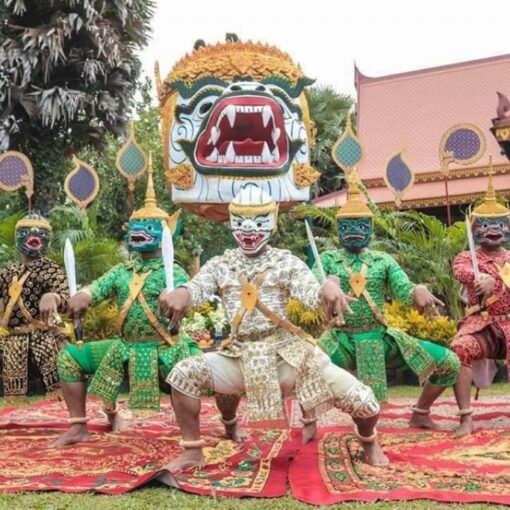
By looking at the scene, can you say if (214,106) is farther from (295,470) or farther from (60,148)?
(60,148)

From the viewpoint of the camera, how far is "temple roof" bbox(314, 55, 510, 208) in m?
13.5

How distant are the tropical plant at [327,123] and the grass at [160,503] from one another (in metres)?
15.0

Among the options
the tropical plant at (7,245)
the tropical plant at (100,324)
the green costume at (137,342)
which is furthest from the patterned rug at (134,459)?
the tropical plant at (7,245)

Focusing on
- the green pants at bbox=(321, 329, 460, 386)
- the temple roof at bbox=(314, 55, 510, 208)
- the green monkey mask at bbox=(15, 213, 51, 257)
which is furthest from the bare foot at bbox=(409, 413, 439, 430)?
the temple roof at bbox=(314, 55, 510, 208)

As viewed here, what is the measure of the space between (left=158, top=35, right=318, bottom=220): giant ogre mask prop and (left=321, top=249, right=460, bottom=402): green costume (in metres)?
2.45

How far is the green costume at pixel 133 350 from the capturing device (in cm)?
489

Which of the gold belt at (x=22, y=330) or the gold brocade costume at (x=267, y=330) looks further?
the gold belt at (x=22, y=330)

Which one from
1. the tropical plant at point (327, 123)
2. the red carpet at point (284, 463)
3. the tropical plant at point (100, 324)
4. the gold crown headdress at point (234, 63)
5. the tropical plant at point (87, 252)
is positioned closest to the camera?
the red carpet at point (284, 463)

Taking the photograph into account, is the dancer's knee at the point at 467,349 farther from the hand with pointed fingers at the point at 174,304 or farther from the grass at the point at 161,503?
the hand with pointed fingers at the point at 174,304

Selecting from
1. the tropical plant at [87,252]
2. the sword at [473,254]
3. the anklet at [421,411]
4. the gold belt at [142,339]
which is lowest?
the anklet at [421,411]

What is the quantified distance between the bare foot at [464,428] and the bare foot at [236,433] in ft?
4.27

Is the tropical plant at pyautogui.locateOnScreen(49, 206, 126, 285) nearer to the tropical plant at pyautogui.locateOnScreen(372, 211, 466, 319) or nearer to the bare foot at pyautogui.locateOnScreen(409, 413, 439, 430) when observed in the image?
the tropical plant at pyautogui.locateOnScreen(372, 211, 466, 319)

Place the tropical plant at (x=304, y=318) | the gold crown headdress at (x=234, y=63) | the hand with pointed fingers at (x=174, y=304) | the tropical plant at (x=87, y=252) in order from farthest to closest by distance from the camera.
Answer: the tropical plant at (x=87, y=252)
the tropical plant at (x=304, y=318)
the gold crown headdress at (x=234, y=63)
the hand with pointed fingers at (x=174, y=304)

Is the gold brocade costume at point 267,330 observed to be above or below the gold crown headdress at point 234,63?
below
